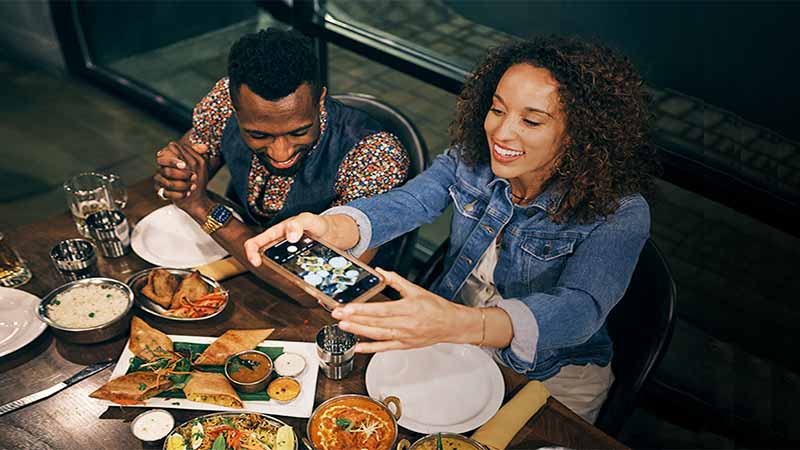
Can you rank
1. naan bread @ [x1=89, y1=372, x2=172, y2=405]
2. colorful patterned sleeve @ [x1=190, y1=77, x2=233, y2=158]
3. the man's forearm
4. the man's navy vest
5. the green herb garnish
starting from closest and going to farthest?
the green herb garnish < naan bread @ [x1=89, y1=372, x2=172, y2=405] < the man's forearm < the man's navy vest < colorful patterned sleeve @ [x1=190, y1=77, x2=233, y2=158]

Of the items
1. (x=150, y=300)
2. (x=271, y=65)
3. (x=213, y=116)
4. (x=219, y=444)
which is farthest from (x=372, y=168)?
(x=219, y=444)

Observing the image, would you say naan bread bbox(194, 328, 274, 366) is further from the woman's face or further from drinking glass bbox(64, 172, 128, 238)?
the woman's face

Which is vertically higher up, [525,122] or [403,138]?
[525,122]

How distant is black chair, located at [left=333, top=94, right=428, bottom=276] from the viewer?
7.48 feet

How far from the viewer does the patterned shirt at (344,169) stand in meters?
2.15

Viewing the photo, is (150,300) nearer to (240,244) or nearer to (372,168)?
(240,244)

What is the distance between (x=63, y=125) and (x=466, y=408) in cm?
413

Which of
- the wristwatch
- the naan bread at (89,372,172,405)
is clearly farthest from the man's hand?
the naan bread at (89,372,172,405)

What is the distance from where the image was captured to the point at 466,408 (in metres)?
1.59

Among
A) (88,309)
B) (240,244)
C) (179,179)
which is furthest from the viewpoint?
(179,179)

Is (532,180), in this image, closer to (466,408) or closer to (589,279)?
(589,279)

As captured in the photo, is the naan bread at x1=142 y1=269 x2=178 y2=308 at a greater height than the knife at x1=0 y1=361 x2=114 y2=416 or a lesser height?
greater

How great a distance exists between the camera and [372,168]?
2.15m

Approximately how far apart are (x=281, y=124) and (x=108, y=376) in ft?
2.81
